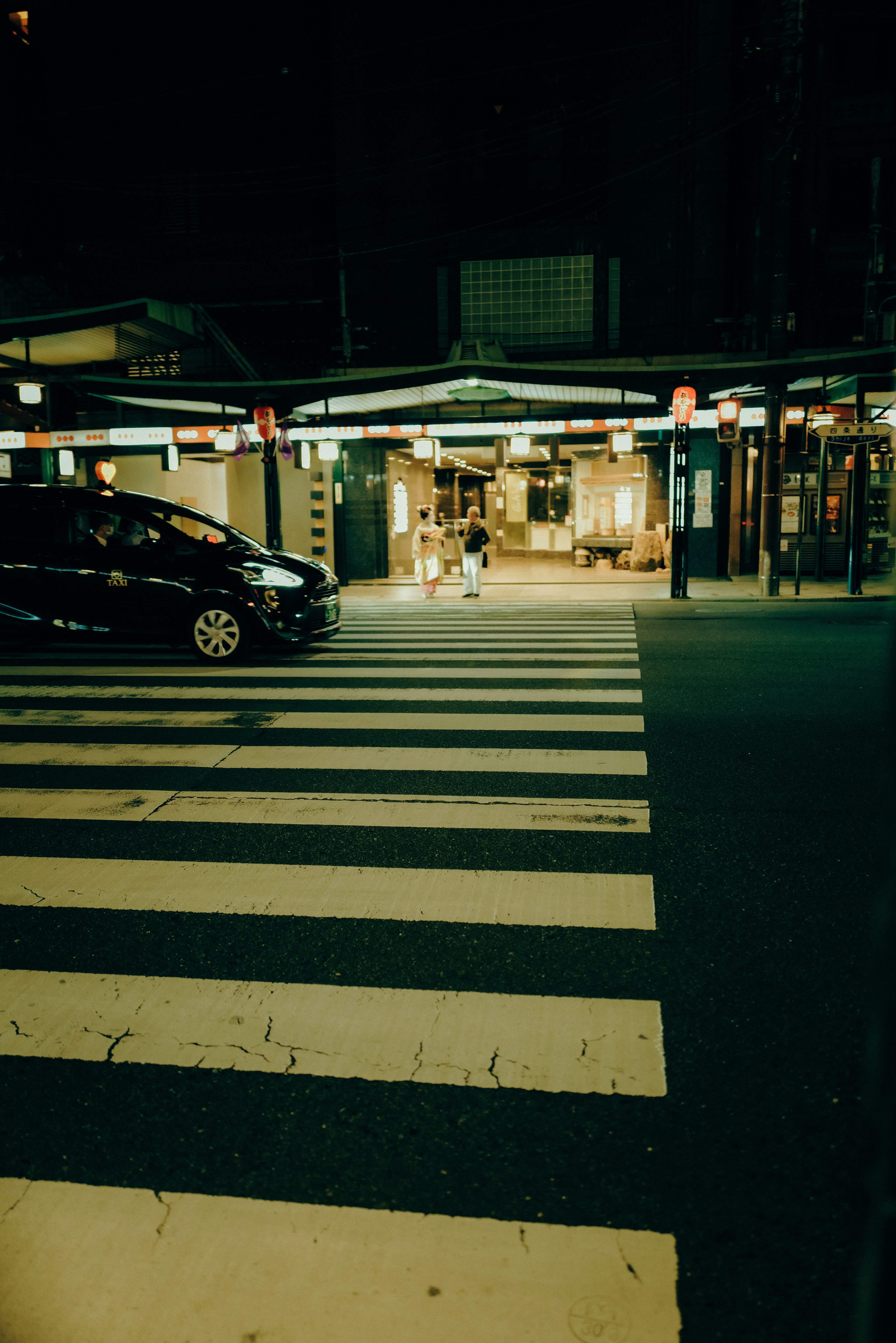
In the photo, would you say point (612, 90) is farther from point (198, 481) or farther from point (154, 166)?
point (198, 481)

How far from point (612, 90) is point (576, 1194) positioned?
28.4 metres

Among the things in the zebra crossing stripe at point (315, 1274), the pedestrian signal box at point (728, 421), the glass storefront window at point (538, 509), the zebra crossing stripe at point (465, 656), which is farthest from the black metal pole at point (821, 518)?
the zebra crossing stripe at point (315, 1274)

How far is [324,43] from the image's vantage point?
83.6 ft

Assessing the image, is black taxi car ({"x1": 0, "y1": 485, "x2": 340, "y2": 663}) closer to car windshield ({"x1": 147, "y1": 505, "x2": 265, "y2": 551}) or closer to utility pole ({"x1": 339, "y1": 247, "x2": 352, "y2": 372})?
car windshield ({"x1": 147, "y1": 505, "x2": 265, "y2": 551})

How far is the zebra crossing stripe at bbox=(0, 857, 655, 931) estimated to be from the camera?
4129 millimetres

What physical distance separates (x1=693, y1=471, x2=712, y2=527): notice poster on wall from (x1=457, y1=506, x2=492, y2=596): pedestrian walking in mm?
7023

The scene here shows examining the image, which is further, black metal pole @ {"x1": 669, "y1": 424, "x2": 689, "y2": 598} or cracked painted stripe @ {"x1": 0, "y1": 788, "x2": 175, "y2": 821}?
black metal pole @ {"x1": 669, "y1": 424, "x2": 689, "y2": 598}

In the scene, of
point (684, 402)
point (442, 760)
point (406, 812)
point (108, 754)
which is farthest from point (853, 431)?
point (108, 754)

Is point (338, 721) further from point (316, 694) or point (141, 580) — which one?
point (141, 580)

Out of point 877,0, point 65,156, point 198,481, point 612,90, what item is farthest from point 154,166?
point 877,0

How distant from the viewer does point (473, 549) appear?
1980cm

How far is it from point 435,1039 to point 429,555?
17.8 m

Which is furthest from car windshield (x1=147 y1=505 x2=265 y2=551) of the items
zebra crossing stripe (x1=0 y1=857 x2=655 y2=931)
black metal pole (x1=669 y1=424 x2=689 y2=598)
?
black metal pole (x1=669 y1=424 x2=689 y2=598)

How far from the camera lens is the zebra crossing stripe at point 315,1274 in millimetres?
2023
